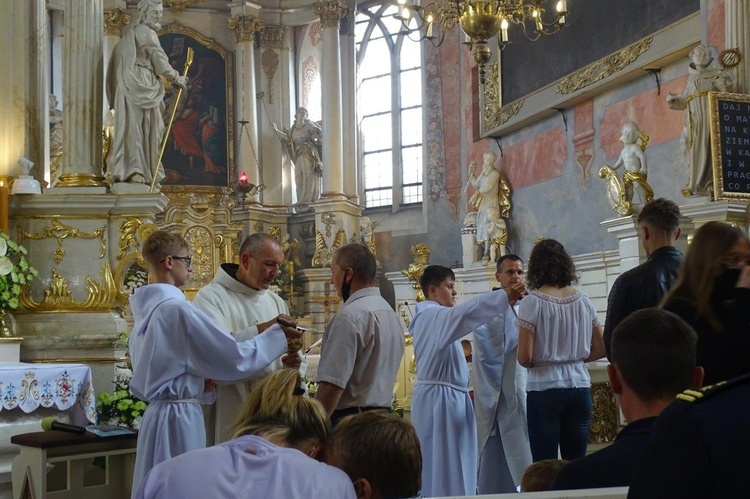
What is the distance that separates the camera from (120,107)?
24.5 feet

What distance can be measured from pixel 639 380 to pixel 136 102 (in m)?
6.00

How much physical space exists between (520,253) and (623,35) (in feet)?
13.4

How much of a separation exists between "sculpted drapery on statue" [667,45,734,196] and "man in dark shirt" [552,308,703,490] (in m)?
7.28

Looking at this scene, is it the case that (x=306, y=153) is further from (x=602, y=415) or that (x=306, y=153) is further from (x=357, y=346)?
(x=357, y=346)

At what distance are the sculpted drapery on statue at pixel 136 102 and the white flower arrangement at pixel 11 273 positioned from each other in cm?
97

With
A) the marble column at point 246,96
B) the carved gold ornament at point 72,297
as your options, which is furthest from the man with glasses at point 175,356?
the marble column at point 246,96

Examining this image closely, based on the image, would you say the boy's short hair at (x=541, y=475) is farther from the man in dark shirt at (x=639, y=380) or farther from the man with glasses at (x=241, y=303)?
the man with glasses at (x=241, y=303)

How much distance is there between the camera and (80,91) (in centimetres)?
743

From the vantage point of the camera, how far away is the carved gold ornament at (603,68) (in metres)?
12.1

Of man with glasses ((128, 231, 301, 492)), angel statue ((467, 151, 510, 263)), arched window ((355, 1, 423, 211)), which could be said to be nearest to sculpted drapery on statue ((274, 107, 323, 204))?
arched window ((355, 1, 423, 211))

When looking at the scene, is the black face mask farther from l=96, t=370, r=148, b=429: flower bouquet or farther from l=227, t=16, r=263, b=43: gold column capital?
l=227, t=16, r=263, b=43: gold column capital

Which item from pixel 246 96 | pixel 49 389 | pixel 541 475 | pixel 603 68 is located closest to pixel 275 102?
pixel 246 96

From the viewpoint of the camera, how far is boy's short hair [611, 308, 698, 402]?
2.13 meters

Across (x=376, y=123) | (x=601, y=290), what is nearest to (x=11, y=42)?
(x=601, y=290)
